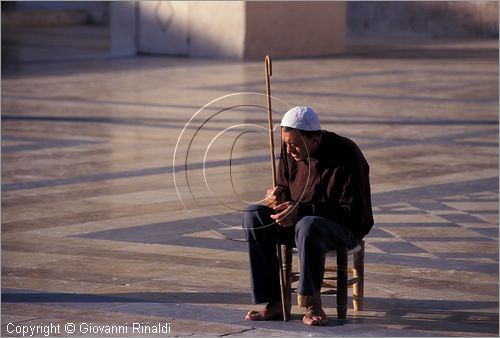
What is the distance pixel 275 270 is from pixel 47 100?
1314cm

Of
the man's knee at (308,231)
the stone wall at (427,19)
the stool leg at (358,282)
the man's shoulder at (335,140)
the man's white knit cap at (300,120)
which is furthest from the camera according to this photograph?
the stone wall at (427,19)

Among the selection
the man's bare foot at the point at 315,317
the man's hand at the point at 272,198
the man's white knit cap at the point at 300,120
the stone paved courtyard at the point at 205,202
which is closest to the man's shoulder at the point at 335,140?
the man's white knit cap at the point at 300,120

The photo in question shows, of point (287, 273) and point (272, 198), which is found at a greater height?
point (272, 198)

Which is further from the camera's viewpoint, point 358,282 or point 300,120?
point 358,282

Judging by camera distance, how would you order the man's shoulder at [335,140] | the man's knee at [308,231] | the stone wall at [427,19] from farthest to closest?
the stone wall at [427,19]
the man's shoulder at [335,140]
the man's knee at [308,231]

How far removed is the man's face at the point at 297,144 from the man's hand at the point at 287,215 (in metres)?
0.27

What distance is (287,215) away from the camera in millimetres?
6191

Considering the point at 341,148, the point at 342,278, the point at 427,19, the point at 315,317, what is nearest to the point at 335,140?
the point at 341,148

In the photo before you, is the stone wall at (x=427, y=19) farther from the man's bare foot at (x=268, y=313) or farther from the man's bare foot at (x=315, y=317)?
the man's bare foot at (x=315, y=317)

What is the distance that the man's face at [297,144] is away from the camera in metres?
6.27

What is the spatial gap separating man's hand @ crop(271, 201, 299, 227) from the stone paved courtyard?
1.41 ft

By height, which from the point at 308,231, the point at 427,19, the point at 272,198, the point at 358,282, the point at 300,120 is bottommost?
the point at 358,282

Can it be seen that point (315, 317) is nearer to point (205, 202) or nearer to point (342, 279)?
point (342, 279)

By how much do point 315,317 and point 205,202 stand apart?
4097 millimetres
